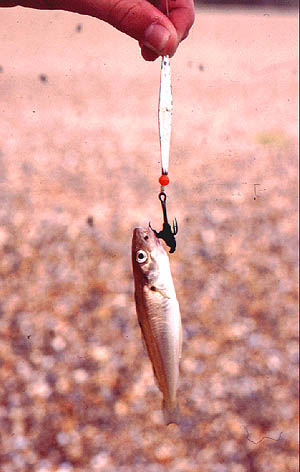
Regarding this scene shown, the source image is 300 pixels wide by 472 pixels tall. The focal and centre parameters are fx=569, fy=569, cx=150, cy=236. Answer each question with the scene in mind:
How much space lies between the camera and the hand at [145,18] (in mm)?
2713

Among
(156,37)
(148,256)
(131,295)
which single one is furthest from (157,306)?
(131,295)

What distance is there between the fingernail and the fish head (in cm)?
90

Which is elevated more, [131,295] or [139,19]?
[139,19]

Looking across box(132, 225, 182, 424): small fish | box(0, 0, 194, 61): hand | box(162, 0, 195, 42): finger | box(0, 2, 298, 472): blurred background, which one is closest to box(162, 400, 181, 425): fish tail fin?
box(132, 225, 182, 424): small fish

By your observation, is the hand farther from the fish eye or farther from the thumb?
the fish eye

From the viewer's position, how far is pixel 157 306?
235 centimetres

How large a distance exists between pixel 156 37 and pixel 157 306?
1.28 metres

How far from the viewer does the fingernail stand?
8.82 ft

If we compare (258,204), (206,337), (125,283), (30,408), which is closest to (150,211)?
(258,204)

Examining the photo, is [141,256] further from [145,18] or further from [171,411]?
[145,18]

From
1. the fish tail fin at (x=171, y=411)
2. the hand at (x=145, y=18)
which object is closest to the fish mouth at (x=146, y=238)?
the fish tail fin at (x=171, y=411)

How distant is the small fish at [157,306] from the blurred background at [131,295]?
2.78 metres

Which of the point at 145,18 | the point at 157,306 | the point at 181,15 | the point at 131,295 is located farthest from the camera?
the point at 131,295

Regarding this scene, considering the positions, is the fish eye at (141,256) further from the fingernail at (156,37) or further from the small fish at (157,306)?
the fingernail at (156,37)
